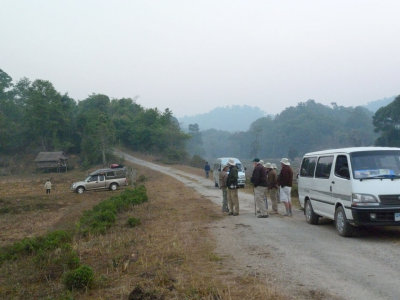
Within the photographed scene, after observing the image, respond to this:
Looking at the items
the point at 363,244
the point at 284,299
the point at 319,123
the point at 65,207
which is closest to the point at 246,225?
the point at 363,244

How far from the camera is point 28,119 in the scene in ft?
239

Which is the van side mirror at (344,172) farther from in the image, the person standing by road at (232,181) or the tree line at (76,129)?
the tree line at (76,129)

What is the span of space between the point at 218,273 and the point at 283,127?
130 m

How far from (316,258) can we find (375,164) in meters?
3.29

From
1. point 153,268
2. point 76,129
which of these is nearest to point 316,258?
point 153,268

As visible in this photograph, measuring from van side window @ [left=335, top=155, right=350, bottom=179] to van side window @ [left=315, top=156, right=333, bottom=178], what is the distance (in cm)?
38

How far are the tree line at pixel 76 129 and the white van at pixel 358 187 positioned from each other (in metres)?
54.8

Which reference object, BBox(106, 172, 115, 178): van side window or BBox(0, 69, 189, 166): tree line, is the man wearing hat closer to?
BBox(106, 172, 115, 178): van side window

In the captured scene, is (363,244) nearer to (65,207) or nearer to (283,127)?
(65,207)

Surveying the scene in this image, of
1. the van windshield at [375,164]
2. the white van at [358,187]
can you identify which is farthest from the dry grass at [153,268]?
the van windshield at [375,164]

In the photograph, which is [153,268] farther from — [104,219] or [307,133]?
[307,133]

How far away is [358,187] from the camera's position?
9.30m

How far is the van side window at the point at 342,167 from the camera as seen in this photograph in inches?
388

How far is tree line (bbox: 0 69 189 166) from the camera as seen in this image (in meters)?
66.6
